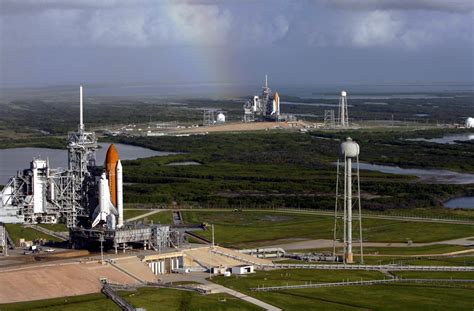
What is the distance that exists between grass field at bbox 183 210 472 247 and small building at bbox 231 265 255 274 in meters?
14.0

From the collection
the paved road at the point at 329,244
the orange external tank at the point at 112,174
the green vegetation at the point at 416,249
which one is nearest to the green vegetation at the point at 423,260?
the green vegetation at the point at 416,249

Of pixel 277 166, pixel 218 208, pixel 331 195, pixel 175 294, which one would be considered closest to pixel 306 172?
pixel 277 166

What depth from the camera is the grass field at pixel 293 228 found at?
97125 millimetres

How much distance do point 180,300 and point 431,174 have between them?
97.5 metres

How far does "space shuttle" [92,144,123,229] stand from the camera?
82.4 metres

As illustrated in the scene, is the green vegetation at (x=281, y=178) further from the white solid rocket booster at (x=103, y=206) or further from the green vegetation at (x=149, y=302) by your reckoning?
the green vegetation at (x=149, y=302)

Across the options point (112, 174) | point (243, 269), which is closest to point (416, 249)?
point (243, 269)

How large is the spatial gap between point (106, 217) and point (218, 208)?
37.7 metres

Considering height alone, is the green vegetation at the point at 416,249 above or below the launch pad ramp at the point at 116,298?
above

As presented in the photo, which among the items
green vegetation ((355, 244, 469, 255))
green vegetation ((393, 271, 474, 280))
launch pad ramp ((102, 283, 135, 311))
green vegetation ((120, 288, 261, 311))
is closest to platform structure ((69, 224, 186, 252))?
launch pad ramp ((102, 283, 135, 311))

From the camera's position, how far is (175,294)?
69.8m

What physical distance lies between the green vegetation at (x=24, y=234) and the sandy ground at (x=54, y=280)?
16.5 m

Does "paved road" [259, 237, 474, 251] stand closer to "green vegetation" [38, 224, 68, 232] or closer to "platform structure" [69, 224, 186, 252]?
"platform structure" [69, 224, 186, 252]

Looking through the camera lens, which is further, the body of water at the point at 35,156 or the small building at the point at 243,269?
the body of water at the point at 35,156
